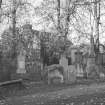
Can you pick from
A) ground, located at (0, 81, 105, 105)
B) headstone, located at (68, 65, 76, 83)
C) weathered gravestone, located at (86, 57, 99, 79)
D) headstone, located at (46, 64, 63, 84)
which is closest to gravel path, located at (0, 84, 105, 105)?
ground, located at (0, 81, 105, 105)

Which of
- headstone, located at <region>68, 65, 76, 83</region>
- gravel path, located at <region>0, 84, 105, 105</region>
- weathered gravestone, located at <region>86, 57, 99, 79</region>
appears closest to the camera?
gravel path, located at <region>0, 84, 105, 105</region>

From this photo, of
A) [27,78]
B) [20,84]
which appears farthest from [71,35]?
[20,84]

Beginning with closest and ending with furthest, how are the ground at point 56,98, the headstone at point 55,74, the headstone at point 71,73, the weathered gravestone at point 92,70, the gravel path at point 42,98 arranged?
the ground at point 56,98, the gravel path at point 42,98, the headstone at point 55,74, the headstone at point 71,73, the weathered gravestone at point 92,70

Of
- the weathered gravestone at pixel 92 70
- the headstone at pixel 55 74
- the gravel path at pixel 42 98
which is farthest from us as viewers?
the weathered gravestone at pixel 92 70

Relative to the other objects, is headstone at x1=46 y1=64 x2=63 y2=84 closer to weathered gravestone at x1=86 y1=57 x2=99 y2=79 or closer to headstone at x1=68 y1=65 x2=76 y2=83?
headstone at x1=68 y1=65 x2=76 y2=83

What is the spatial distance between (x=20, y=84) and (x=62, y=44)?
996 cm

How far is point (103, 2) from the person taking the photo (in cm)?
2305

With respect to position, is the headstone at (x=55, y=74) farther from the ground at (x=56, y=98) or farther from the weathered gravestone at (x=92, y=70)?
the weathered gravestone at (x=92, y=70)

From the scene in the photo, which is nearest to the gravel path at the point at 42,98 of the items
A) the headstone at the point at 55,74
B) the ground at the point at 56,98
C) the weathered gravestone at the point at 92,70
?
the ground at the point at 56,98

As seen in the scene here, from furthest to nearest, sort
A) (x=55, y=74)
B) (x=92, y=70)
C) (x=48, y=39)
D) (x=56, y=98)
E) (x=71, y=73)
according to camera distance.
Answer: (x=48, y=39), (x=92, y=70), (x=71, y=73), (x=55, y=74), (x=56, y=98)

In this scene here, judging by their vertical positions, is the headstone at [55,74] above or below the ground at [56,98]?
above

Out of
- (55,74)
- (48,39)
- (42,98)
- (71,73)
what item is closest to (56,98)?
(42,98)

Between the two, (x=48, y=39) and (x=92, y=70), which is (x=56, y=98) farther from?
(x=48, y=39)

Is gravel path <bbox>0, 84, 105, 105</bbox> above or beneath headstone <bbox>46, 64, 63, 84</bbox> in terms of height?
beneath
